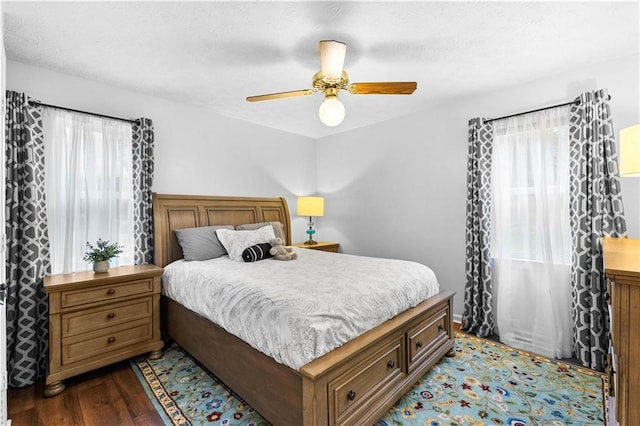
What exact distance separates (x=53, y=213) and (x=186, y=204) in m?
1.11

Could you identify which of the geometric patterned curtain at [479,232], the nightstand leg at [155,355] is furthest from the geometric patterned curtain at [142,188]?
the geometric patterned curtain at [479,232]

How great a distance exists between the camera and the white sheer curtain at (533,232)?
2.72 metres

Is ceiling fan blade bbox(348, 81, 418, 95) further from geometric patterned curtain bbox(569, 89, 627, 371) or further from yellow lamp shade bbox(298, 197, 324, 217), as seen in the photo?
yellow lamp shade bbox(298, 197, 324, 217)

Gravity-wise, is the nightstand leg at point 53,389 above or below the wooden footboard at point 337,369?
below

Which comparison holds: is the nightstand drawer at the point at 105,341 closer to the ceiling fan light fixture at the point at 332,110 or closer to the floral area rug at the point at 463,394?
the floral area rug at the point at 463,394

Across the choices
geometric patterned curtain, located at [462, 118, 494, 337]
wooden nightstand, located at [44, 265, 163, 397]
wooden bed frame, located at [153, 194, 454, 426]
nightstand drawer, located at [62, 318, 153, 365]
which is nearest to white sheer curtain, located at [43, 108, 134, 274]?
wooden nightstand, located at [44, 265, 163, 397]

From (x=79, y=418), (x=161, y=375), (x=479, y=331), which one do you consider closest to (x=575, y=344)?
(x=479, y=331)

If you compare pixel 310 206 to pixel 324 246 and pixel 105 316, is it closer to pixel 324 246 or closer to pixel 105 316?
pixel 324 246

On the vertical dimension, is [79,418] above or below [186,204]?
below

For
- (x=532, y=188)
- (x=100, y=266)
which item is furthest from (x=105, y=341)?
(x=532, y=188)

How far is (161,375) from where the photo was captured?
7.83 feet

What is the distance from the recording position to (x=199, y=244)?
118 inches

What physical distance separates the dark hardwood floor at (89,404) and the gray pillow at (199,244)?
3.57 feet

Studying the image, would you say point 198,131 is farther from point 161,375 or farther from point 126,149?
point 161,375
